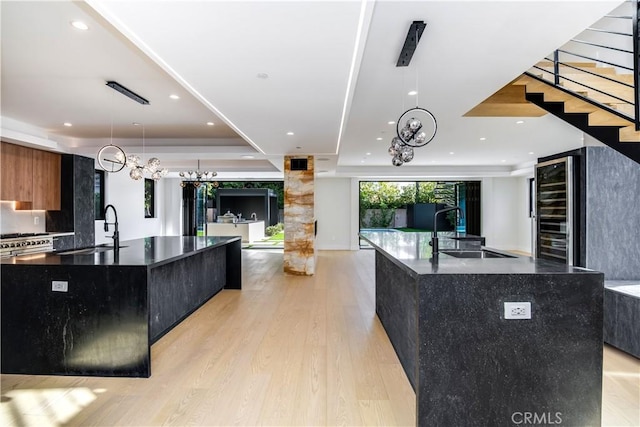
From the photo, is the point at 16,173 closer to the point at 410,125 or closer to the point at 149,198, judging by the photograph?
the point at 149,198

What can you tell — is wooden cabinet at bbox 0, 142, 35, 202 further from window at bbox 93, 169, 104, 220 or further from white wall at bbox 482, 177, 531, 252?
white wall at bbox 482, 177, 531, 252

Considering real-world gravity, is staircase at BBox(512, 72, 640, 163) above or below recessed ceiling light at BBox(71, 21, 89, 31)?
below

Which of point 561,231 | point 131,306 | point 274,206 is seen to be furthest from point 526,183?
point 131,306

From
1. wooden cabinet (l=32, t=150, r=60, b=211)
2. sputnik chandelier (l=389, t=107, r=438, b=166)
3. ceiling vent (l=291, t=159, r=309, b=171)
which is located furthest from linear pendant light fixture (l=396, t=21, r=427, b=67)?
wooden cabinet (l=32, t=150, r=60, b=211)

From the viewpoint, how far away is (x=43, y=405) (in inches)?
91.4

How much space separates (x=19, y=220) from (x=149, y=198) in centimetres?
553

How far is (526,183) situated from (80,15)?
11.6 metres

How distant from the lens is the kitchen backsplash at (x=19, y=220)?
5.92m

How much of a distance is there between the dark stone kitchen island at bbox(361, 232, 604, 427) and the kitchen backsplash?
7.09m

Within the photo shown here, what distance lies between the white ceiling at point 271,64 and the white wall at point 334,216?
17.6 feet

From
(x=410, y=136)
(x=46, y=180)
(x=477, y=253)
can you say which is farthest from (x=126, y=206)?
(x=477, y=253)

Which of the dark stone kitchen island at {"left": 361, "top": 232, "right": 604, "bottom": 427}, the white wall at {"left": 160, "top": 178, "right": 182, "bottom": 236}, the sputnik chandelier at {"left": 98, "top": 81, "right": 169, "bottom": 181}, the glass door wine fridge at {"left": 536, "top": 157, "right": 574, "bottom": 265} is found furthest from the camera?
the white wall at {"left": 160, "top": 178, "right": 182, "bottom": 236}

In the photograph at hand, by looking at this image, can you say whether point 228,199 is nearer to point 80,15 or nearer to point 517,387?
point 80,15

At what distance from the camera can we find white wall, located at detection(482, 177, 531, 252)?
1127cm
